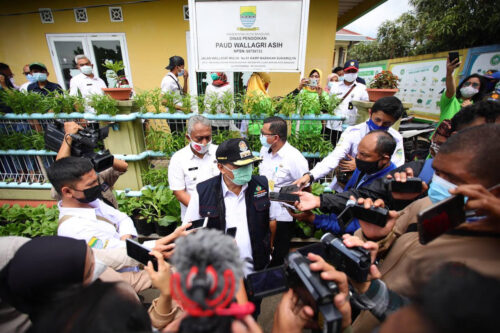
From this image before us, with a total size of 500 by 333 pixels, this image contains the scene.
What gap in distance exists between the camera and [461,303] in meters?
0.56

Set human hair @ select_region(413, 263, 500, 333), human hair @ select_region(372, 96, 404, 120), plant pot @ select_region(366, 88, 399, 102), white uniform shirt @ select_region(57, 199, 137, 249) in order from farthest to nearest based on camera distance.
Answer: plant pot @ select_region(366, 88, 399, 102) → human hair @ select_region(372, 96, 404, 120) → white uniform shirt @ select_region(57, 199, 137, 249) → human hair @ select_region(413, 263, 500, 333)

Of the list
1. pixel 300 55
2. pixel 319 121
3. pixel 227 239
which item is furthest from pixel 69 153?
pixel 300 55

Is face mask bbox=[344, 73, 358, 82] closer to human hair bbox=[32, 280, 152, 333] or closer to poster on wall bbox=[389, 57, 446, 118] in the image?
human hair bbox=[32, 280, 152, 333]

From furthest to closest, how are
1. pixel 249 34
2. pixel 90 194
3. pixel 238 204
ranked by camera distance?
pixel 249 34 < pixel 238 204 < pixel 90 194

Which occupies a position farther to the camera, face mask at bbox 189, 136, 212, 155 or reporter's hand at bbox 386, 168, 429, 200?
face mask at bbox 189, 136, 212, 155

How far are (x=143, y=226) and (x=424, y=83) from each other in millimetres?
14810

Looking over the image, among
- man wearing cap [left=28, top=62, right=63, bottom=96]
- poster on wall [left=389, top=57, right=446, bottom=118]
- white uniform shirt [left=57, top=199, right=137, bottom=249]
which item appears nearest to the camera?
white uniform shirt [left=57, top=199, right=137, bottom=249]

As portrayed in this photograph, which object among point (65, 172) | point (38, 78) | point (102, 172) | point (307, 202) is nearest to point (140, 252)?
point (65, 172)

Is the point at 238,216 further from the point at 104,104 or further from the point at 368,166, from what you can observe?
the point at 104,104

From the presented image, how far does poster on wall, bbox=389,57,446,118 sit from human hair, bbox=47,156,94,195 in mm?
13928

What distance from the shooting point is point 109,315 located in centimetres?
79

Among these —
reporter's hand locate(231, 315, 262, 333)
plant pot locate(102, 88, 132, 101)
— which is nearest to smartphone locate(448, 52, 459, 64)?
reporter's hand locate(231, 315, 262, 333)

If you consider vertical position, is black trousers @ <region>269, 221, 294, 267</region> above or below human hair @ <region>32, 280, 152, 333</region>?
below

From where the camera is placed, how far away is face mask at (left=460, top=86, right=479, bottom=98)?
373 centimetres
